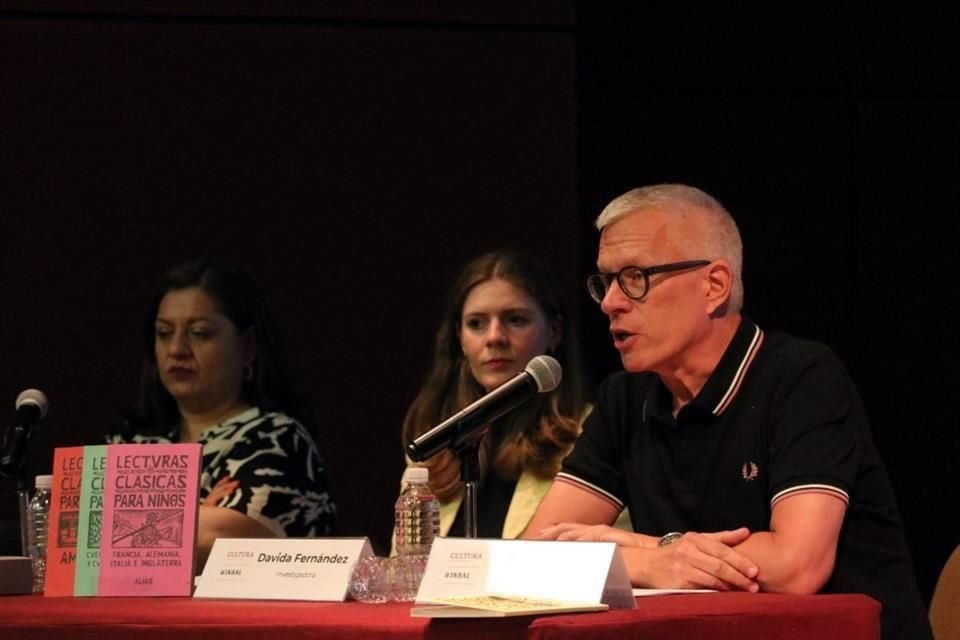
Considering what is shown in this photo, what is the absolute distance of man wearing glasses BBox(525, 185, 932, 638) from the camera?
2.33 m

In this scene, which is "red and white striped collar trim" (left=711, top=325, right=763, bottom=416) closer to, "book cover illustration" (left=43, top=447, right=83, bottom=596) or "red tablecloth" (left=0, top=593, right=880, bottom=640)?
"red tablecloth" (left=0, top=593, right=880, bottom=640)

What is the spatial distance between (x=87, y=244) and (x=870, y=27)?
2461 millimetres

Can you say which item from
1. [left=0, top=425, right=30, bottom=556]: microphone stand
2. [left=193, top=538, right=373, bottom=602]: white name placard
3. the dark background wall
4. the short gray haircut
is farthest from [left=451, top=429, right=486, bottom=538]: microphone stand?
the dark background wall

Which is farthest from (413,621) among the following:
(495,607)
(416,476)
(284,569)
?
(416,476)

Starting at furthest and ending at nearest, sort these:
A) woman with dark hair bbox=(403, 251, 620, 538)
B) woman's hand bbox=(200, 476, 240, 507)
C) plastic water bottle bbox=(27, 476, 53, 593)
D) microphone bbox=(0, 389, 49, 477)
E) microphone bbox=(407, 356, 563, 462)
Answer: woman's hand bbox=(200, 476, 240, 507) < woman with dark hair bbox=(403, 251, 620, 538) < microphone bbox=(0, 389, 49, 477) < plastic water bottle bbox=(27, 476, 53, 593) < microphone bbox=(407, 356, 563, 462)

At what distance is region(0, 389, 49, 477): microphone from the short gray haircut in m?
1.06

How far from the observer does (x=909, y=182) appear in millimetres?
4719

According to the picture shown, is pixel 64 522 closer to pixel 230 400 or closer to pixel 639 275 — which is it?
pixel 639 275

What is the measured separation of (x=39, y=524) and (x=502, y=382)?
1280 mm

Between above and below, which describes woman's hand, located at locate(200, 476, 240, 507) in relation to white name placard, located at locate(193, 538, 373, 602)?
below

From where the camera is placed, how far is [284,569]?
2.00 metres

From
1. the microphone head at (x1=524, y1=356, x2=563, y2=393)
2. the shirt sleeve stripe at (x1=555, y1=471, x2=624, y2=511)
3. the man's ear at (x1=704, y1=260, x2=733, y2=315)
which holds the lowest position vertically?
the shirt sleeve stripe at (x1=555, y1=471, x2=624, y2=511)

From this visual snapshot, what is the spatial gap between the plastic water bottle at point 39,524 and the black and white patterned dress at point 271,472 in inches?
37.4

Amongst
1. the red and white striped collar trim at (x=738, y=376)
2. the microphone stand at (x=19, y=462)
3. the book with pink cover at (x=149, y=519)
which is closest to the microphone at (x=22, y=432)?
the microphone stand at (x=19, y=462)
